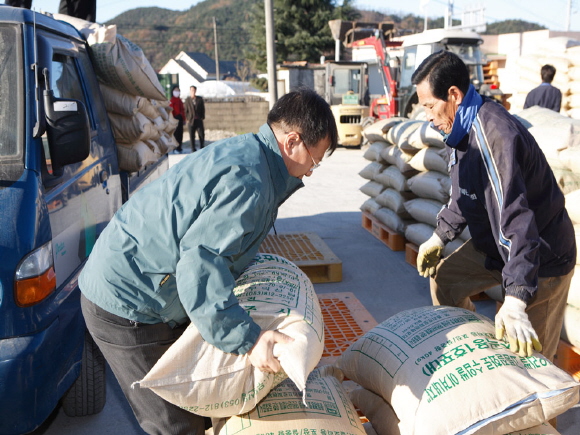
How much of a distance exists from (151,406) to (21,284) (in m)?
0.78

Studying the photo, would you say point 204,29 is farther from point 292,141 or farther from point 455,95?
point 292,141

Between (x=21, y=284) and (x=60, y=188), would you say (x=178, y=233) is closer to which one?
(x=21, y=284)

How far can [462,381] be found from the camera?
209 cm

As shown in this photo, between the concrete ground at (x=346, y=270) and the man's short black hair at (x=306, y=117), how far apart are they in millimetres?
2008

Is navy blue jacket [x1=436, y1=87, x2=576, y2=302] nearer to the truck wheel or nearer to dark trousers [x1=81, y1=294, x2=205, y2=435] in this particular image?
dark trousers [x1=81, y1=294, x2=205, y2=435]

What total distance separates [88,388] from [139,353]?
1150 millimetres

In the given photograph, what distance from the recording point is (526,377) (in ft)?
6.83

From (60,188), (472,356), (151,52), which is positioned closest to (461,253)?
(472,356)

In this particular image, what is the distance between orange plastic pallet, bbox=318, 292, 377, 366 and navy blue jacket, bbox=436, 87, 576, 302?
0.98 m

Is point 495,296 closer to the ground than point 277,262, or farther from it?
closer to the ground

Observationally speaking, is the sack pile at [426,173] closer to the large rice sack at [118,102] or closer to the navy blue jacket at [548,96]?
the large rice sack at [118,102]

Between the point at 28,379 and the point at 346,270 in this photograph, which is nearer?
the point at 28,379

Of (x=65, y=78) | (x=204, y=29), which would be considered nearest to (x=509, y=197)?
(x=65, y=78)

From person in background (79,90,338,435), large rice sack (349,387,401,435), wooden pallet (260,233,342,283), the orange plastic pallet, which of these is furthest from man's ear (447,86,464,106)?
wooden pallet (260,233,342,283)
